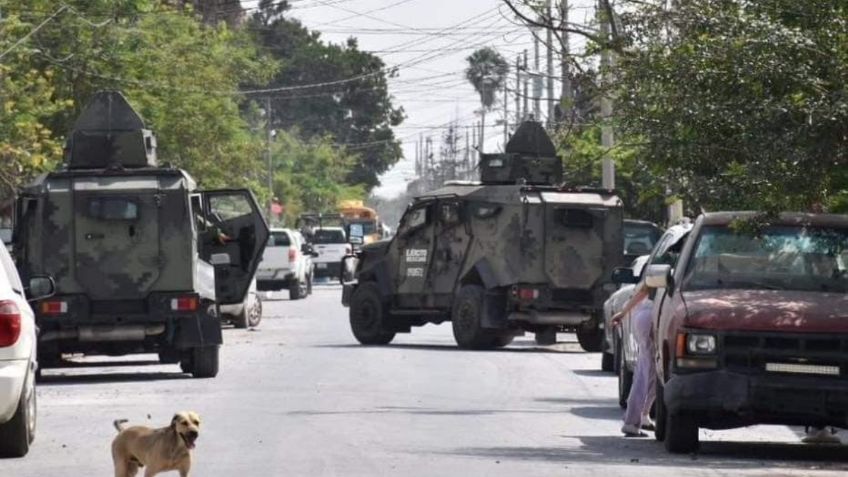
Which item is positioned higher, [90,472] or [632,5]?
[632,5]

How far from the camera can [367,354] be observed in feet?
99.0

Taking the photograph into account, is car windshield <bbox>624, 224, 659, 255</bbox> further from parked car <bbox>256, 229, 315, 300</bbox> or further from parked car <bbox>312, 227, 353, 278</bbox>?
parked car <bbox>312, 227, 353, 278</bbox>

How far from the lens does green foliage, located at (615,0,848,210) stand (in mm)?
15906

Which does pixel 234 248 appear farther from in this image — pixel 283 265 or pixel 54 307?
pixel 283 265

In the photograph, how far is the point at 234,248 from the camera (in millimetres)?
28125

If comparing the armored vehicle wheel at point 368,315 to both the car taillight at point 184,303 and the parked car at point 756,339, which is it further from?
the parked car at point 756,339

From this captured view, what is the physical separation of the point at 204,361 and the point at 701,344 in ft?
35.5

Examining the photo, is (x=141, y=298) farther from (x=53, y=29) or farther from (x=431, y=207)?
(x=53, y=29)

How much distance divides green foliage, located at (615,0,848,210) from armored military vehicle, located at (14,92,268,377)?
761 centimetres

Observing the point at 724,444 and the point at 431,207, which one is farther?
the point at 431,207

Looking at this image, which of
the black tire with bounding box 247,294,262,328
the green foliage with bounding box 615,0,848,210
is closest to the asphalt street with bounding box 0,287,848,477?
the green foliage with bounding box 615,0,848,210

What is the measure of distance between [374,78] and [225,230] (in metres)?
95.3

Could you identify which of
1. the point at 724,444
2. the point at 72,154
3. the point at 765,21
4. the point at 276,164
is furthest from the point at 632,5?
the point at 276,164

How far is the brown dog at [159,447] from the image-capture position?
1266cm
